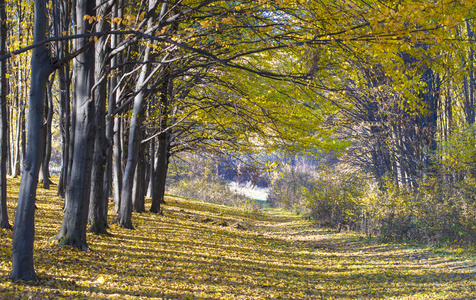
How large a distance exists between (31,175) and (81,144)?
2.01 meters

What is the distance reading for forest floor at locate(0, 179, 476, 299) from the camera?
498 centimetres

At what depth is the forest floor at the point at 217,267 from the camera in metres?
4.98

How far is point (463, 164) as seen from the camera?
10102 millimetres

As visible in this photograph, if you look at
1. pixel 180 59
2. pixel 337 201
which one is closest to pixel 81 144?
pixel 180 59

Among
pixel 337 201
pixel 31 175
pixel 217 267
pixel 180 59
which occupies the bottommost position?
pixel 217 267

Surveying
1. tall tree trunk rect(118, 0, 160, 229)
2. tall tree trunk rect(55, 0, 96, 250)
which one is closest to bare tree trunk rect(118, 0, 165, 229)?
tall tree trunk rect(118, 0, 160, 229)

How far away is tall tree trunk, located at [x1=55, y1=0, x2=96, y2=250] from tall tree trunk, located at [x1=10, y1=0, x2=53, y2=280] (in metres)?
1.79

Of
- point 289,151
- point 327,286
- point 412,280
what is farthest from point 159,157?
point 412,280

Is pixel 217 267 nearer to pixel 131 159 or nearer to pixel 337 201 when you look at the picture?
pixel 131 159

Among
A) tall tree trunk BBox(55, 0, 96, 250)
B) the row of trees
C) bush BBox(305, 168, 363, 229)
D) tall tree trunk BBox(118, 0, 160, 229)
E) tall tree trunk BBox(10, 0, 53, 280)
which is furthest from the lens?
bush BBox(305, 168, 363, 229)

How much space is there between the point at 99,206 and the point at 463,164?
31.4ft

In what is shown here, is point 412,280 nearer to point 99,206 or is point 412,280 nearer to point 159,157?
point 99,206

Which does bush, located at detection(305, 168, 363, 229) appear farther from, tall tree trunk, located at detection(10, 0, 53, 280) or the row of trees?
tall tree trunk, located at detection(10, 0, 53, 280)

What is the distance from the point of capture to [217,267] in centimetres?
707
